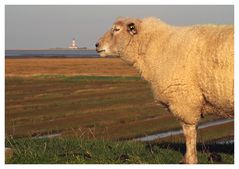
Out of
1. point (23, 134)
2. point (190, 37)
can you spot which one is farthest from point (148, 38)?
point (23, 134)

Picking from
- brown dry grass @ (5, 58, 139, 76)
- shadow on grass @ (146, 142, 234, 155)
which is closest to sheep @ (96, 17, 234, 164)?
shadow on grass @ (146, 142, 234, 155)

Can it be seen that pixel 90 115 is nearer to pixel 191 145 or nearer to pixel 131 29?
pixel 131 29

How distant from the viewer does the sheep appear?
325 inches

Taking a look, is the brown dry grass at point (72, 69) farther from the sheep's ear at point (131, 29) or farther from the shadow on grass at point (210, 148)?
the sheep's ear at point (131, 29)

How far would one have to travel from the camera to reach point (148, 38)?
9.77 m

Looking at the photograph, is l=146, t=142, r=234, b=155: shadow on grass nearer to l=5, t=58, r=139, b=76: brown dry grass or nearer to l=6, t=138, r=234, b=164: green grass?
l=6, t=138, r=234, b=164: green grass

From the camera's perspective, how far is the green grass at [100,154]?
28.8ft

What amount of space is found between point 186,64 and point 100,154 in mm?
2620

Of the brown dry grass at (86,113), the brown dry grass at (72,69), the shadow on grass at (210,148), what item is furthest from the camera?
the brown dry grass at (72,69)

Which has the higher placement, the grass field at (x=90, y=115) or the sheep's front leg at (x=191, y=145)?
the sheep's front leg at (x=191, y=145)

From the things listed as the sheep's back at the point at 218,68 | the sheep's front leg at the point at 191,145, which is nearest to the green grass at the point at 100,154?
the sheep's front leg at the point at 191,145

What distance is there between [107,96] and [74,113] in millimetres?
12270

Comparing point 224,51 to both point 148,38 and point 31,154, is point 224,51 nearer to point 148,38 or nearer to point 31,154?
point 148,38

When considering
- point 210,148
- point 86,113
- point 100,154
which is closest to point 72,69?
point 86,113
